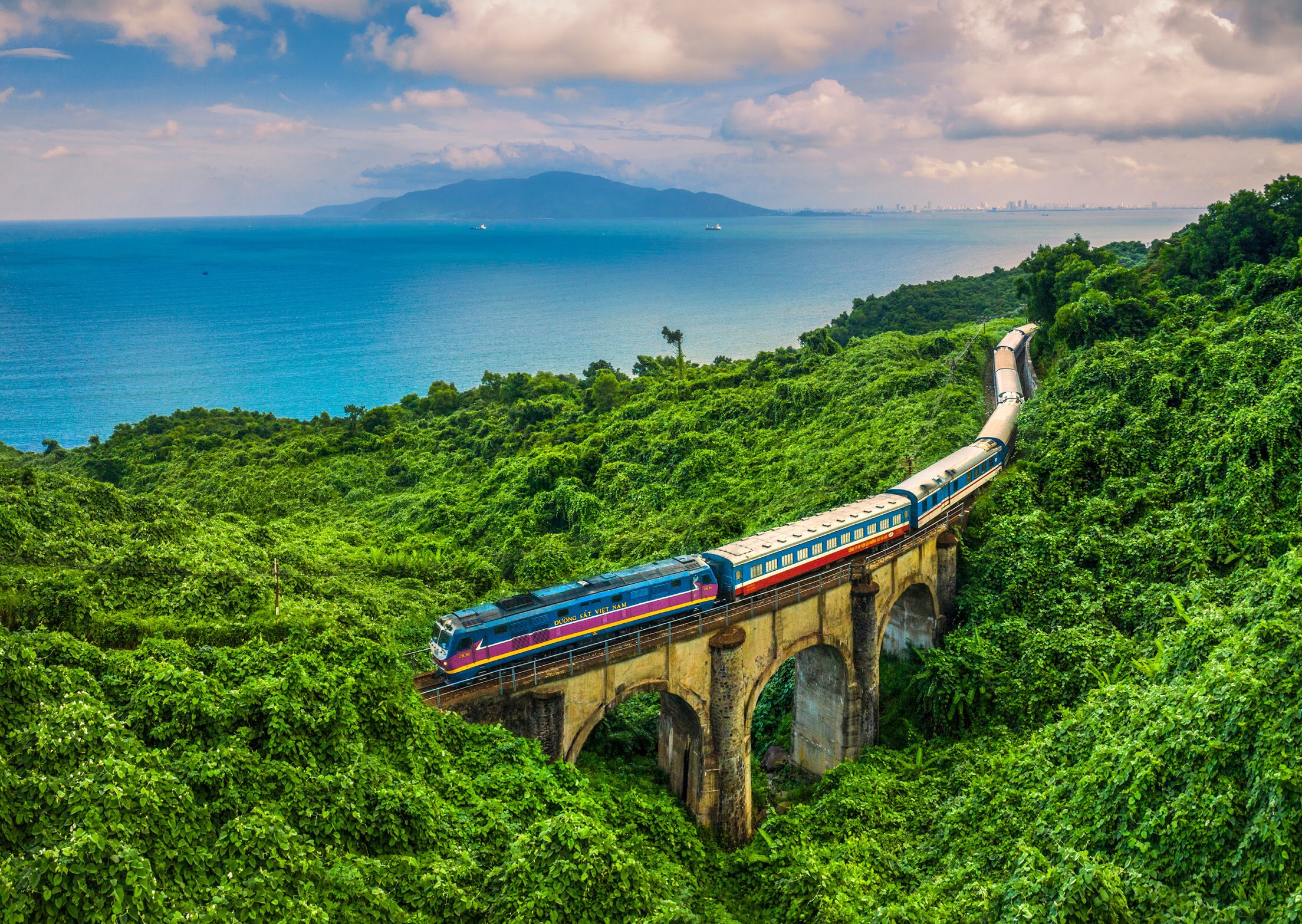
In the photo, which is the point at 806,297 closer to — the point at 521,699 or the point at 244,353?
the point at 244,353

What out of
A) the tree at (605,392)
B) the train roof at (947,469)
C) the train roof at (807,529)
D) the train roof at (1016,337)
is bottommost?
the train roof at (807,529)

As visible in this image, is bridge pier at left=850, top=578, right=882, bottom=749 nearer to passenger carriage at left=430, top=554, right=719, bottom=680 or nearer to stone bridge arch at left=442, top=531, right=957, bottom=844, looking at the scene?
stone bridge arch at left=442, top=531, right=957, bottom=844

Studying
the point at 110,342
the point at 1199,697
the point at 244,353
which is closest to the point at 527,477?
the point at 1199,697

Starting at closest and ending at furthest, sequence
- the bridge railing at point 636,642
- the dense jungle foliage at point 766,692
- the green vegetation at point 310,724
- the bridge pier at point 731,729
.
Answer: the green vegetation at point 310,724 < the dense jungle foliage at point 766,692 < the bridge railing at point 636,642 < the bridge pier at point 731,729

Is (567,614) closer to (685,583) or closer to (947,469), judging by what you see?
(685,583)

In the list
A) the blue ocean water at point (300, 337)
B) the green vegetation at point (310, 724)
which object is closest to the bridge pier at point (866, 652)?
the green vegetation at point (310, 724)

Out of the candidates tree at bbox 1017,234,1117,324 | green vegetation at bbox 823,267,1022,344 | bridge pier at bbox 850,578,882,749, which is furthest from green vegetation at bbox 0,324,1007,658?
green vegetation at bbox 823,267,1022,344

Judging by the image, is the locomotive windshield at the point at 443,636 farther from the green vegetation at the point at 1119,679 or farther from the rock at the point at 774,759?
the rock at the point at 774,759
